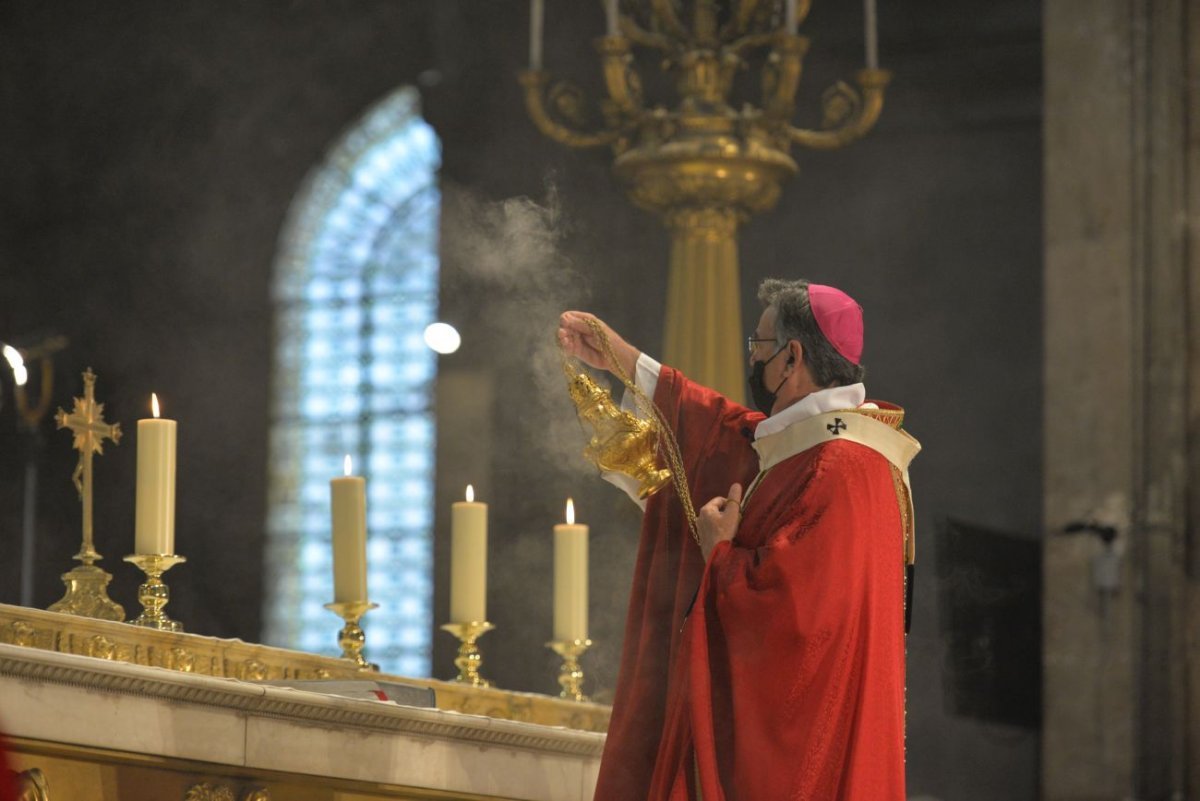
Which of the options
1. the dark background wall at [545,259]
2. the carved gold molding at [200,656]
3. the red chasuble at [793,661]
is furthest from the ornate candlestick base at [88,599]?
the dark background wall at [545,259]

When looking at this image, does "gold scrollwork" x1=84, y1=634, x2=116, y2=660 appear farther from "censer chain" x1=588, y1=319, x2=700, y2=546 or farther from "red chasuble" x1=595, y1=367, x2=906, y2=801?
"censer chain" x1=588, y1=319, x2=700, y2=546

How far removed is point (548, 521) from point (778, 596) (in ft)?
15.4

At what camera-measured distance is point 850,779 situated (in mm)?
3398

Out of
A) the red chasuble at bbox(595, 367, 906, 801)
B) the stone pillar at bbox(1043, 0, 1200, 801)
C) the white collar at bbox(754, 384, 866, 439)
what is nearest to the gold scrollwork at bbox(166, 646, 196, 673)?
the red chasuble at bbox(595, 367, 906, 801)

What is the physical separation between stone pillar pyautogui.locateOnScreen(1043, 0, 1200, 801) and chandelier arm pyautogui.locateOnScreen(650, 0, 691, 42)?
1.28 metres

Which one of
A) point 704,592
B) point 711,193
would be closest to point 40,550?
point 711,193

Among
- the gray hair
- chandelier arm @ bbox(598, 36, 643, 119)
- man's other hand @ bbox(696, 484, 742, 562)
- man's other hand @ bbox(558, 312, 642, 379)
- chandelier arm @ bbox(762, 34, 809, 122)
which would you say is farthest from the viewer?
chandelier arm @ bbox(598, 36, 643, 119)

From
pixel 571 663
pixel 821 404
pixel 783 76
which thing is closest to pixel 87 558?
pixel 821 404

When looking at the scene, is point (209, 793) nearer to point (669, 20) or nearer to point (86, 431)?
point (86, 431)

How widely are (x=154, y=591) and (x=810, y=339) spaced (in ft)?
3.74

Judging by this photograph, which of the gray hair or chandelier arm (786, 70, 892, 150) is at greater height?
chandelier arm (786, 70, 892, 150)

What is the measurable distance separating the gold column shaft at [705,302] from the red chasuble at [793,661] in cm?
257

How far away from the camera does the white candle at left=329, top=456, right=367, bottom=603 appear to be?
382 cm

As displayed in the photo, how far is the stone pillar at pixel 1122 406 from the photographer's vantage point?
6.48 m
